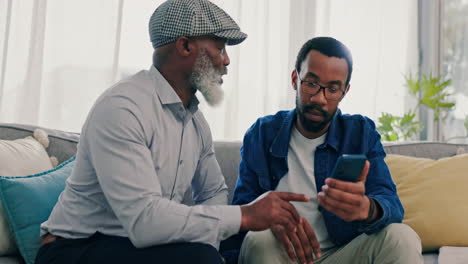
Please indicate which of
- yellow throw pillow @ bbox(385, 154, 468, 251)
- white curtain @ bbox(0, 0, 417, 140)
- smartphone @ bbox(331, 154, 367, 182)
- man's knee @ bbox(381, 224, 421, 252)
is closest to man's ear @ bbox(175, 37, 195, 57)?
smartphone @ bbox(331, 154, 367, 182)

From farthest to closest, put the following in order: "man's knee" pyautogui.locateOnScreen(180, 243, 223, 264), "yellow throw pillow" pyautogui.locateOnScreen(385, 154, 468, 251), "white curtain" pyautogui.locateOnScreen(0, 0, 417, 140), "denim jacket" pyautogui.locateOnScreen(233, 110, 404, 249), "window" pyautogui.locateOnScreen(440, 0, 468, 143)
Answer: "window" pyautogui.locateOnScreen(440, 0, 468, 143) → "white curtain" pyautogui.locateOnScreen(0, 0, 417, 140) → "yellow throw pillow" pyautogui.locateOnScreen(385, 154, 468, 251) → "denim jacket" pyautogui.locateOnScreen(233, 110, 404, 249) → "man's knee" pyautogui.locateOnScreen(180, 243, 223, 264)

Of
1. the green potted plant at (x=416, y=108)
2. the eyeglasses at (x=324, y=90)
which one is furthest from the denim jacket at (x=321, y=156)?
the green potted plant at (x=416, y=108)

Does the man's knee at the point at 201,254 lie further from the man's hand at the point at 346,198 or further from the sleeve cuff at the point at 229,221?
the man's hand at the point at 346,198

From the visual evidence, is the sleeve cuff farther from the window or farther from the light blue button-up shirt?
the window

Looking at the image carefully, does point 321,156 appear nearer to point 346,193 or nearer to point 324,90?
point 324,90

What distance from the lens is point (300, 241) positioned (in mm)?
1391

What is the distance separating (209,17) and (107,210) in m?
0.65

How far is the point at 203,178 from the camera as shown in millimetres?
1683

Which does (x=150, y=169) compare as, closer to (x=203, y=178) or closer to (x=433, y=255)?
(x=203, y=178)

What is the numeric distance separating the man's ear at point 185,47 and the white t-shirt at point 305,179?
0.54 meters

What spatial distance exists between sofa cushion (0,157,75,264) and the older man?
0.10m

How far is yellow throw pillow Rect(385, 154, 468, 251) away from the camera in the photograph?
181 cm

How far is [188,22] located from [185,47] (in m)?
0.08

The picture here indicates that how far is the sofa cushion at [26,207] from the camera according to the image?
147 centimetres
